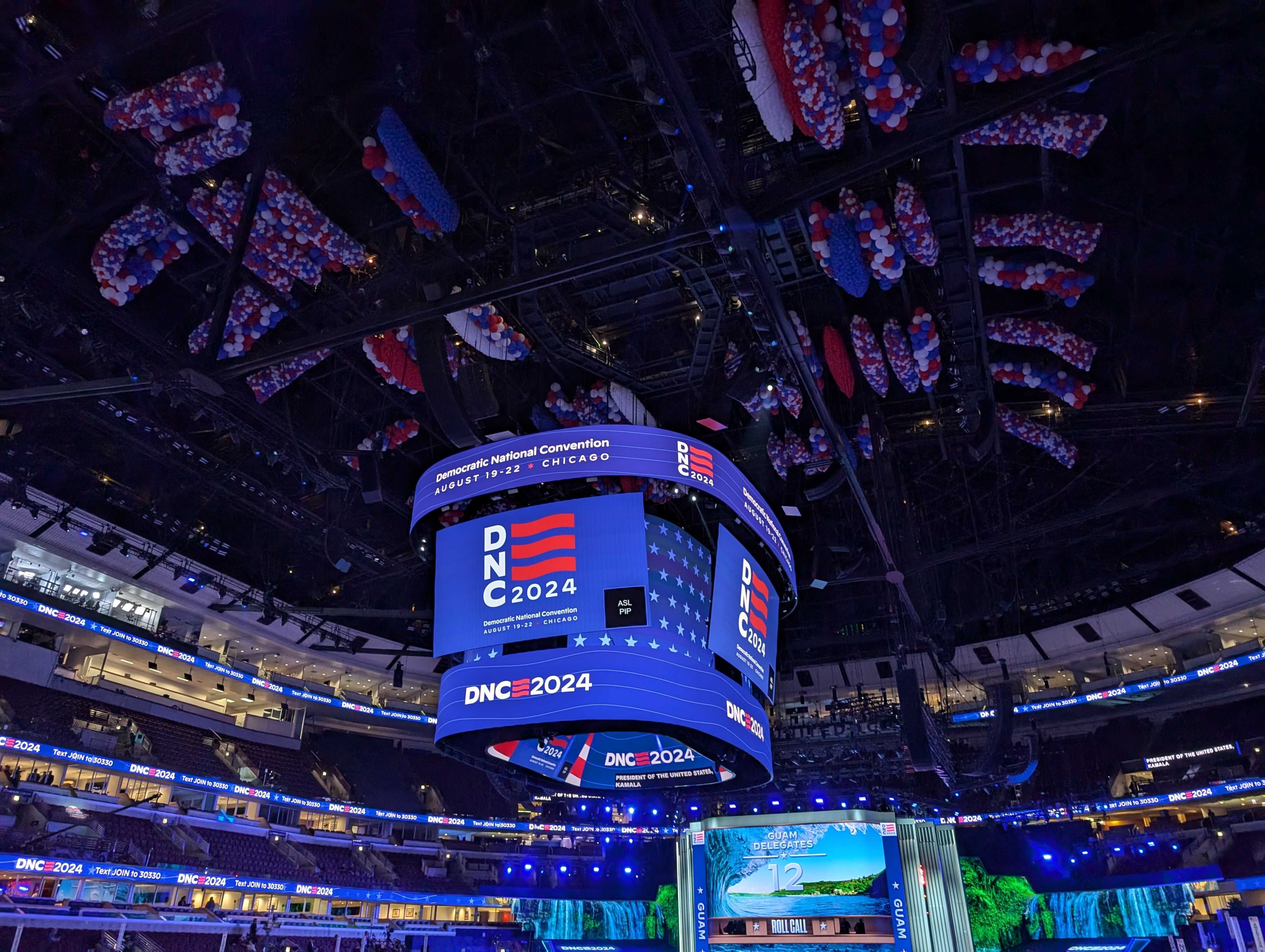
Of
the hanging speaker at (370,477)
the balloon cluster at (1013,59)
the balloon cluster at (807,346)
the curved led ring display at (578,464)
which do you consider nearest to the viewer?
the balloon cluster at (1013,59)

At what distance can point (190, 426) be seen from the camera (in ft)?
50.2

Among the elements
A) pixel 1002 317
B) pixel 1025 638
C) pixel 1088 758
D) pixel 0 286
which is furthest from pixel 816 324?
pixel 1088 758

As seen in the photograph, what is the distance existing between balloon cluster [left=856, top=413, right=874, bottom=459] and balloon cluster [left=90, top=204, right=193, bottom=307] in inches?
391

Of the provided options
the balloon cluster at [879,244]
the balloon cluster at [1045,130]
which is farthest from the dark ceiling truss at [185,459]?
the balloon cluster at [1045,130]

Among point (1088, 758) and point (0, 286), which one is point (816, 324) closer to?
point (0, 286)

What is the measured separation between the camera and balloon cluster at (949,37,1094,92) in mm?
7645

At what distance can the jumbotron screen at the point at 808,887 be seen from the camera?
1981 centimetres

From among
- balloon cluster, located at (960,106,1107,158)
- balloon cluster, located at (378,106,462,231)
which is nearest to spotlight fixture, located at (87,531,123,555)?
balloon cluster, located at (378,106,462,231)

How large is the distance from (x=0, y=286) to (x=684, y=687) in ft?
32.4

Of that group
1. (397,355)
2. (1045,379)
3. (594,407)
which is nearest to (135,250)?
(397,355)

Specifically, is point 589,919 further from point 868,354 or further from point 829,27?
point 829,27

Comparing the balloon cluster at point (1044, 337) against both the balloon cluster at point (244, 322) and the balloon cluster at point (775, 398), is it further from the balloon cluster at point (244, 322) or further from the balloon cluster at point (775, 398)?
the balloon cluster at point (244, 322)

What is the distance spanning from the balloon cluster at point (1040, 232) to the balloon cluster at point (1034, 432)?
3.89 m

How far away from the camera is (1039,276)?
1088 cm
